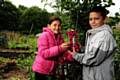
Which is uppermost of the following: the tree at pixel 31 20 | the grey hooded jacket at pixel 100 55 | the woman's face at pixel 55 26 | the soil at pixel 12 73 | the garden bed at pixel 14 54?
the tree at pixel 31 20

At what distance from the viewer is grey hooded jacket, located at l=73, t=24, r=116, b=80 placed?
13.7 ft

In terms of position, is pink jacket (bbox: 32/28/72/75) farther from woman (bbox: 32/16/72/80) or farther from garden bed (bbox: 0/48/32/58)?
garden bed (bbox: 0/48/32/58)

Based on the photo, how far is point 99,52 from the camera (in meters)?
4.17

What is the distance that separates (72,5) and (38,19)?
1225 inches

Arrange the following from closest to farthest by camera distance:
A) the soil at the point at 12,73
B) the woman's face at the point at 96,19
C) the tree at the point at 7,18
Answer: the woman's face at the point at 96,19 → the soil at the point at 12,73 → the tree at the point at 7,18

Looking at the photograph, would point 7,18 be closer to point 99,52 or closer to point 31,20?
point 31,20

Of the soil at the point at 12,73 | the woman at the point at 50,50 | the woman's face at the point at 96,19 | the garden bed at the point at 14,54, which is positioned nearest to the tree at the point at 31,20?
the garden bed at the point at 14,54

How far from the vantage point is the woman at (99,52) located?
4.18 m

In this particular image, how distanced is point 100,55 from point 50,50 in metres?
0.75

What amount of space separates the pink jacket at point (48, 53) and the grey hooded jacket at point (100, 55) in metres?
0.46

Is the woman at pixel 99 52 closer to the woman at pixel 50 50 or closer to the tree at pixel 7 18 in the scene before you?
the woman at pixel 50 50

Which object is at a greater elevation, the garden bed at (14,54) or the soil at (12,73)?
the garden bed at (14,54)

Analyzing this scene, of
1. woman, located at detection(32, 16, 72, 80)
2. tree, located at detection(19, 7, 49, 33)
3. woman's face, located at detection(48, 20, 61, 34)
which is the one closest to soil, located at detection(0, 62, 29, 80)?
woman, located at detection(32, 16, 72, 80)

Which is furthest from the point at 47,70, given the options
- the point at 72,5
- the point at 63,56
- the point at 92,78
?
the point at 72,5
